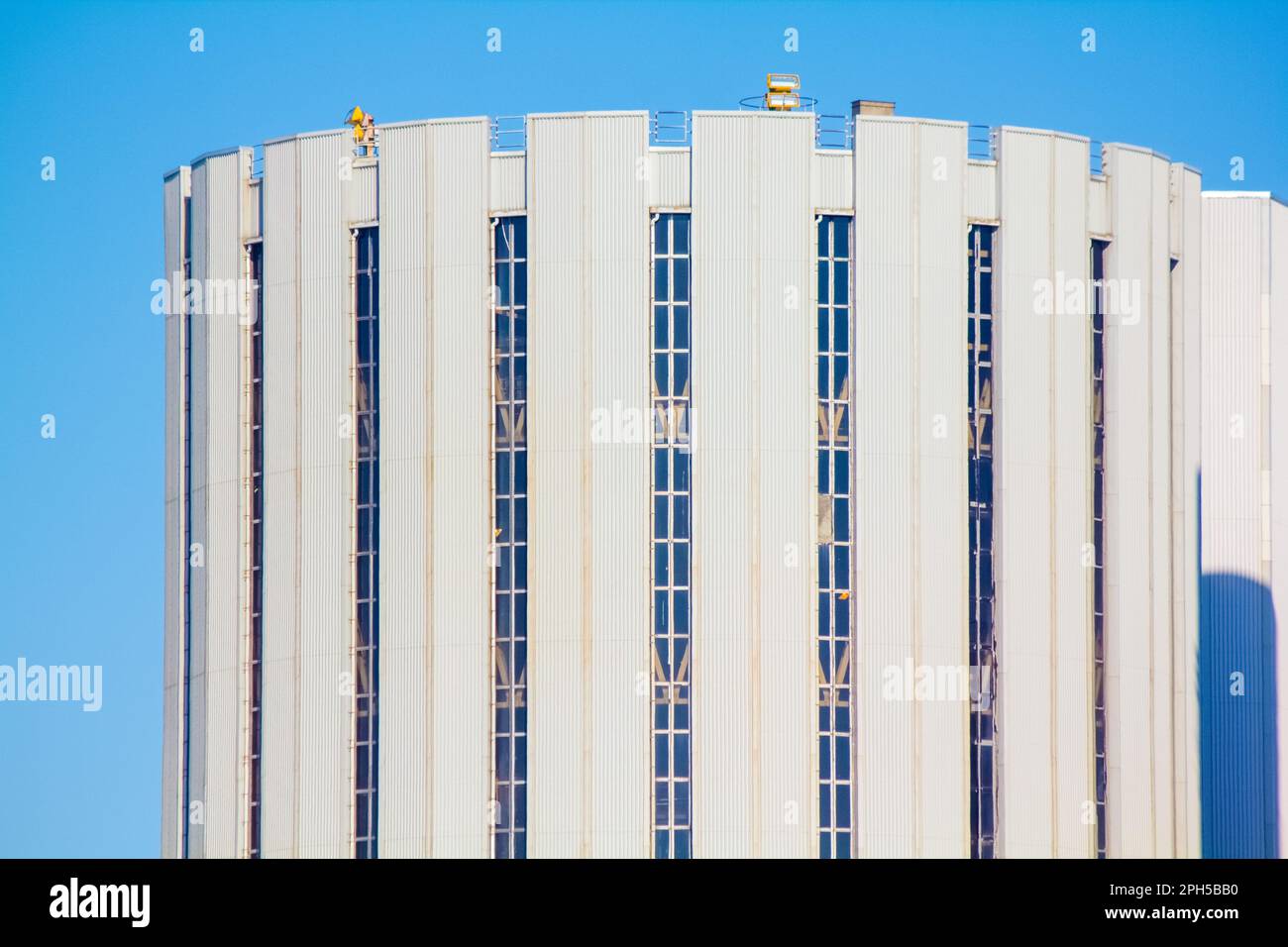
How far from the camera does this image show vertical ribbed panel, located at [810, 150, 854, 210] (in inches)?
3588

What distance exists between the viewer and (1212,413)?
101 m

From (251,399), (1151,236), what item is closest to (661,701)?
(251,399)

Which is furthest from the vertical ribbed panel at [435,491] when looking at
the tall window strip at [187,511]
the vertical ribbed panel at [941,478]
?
the vertical ribbed panel at [941,478]

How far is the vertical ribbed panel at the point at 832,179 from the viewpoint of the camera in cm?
9112

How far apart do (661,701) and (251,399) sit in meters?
18.4


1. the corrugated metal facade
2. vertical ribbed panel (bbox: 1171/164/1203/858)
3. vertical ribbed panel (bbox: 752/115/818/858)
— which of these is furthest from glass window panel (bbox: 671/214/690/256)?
vertical ribbed panel (bbox: 1171/164/1203/858)

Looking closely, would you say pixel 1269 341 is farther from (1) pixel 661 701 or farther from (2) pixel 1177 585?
(1) pixel 661 701

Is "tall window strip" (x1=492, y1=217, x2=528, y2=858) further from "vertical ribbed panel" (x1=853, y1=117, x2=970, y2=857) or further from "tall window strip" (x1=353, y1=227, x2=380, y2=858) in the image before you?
"vertical ribbed panel" (x1=853, y1=117, x2=970, y2=857)

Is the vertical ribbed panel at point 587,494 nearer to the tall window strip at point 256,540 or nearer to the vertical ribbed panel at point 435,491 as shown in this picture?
the vertical ribbed panel at point 435,491

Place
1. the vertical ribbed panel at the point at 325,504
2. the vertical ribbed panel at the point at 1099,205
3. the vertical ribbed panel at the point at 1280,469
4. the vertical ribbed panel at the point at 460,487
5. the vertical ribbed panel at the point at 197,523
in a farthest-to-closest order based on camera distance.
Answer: the vertical ribbed panel at the point at 1280,469 → the vertical ribbed panel at the point at 1099,205 → the vertical ribbed panel at the point at 197,523 → the vertical ribbed panel at the point at 325,504 → the vertical ribbed panel at the point at 460,487

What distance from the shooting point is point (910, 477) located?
3543 inches

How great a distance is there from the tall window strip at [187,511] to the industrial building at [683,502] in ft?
2.03

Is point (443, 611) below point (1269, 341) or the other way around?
below
